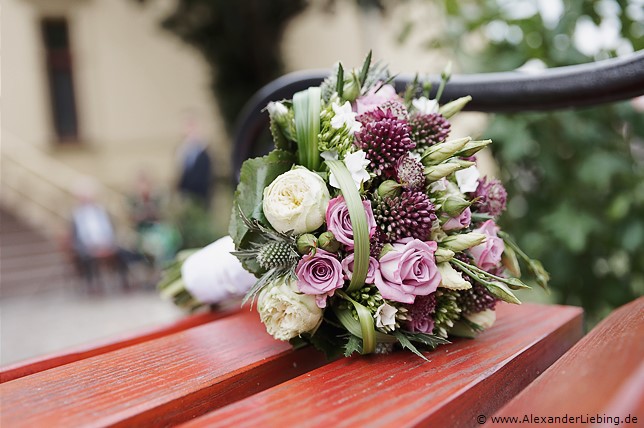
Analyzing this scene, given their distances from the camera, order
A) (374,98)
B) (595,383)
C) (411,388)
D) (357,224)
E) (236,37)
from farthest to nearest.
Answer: (236,37)
(374,98)
(357,224)
(411,388)
(595,383)

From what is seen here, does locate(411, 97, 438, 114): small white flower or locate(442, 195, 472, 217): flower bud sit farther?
locate(411, 97, 438, 114): small white flower

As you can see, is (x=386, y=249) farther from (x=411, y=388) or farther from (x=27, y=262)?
(x=27, y=262)

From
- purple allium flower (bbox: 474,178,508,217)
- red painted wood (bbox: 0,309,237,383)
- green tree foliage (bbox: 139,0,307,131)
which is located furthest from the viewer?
green tree foliage (bbox: 139,0,307,131)

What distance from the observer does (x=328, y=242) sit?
2.94 feet

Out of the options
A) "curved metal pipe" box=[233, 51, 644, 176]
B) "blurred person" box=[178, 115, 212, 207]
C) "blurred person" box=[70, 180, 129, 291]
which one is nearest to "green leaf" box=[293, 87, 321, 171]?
"curved metal pipe" box=[233, 51, 644, 176]

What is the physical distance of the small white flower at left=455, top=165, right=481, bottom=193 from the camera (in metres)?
0.99

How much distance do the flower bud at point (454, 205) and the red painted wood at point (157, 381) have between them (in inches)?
13.1

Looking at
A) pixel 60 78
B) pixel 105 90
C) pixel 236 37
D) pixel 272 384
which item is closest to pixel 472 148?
pixel 272 384

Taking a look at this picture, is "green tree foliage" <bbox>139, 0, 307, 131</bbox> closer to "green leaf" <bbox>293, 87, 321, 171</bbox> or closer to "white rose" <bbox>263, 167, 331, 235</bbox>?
"green leaf" <bbox>293, 87, 321, 171</bbox>

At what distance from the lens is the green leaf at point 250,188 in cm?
97

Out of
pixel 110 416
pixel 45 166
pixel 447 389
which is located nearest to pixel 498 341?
pixel 447 389

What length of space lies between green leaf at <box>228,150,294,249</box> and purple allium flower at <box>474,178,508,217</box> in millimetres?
376

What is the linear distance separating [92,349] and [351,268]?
0.52 meters

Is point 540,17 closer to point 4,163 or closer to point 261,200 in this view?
point 261,200
